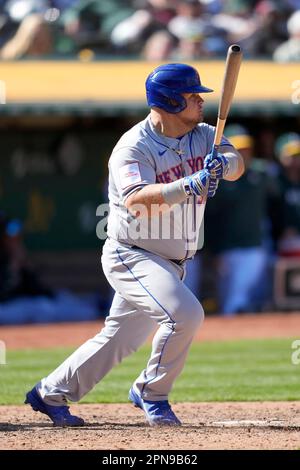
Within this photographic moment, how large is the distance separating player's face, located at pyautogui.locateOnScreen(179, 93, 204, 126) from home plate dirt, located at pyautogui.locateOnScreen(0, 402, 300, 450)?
1.53 meters

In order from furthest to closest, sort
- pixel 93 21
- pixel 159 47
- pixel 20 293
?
pixel 93 21 < pixel 159 47 < pixel 20 293

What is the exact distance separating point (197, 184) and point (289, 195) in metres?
7.28

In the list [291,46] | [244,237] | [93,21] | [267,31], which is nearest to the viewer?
[244,237]

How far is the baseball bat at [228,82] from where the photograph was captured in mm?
4938

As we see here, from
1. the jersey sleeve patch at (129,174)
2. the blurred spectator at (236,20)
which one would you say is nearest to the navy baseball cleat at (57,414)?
the jersey sleeve patch at (129,174)

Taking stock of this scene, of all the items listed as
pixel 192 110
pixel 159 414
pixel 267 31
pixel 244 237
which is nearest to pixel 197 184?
pixel 192 110

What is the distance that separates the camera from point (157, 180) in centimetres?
512

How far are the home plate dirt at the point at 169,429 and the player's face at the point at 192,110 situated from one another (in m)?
1.53

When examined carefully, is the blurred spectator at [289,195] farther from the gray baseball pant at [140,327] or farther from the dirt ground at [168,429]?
the gray baseball pant at [140,327]

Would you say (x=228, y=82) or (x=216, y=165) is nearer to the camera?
(x=216, y=165)

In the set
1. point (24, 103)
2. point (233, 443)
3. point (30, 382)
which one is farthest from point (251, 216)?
point (233, 443)

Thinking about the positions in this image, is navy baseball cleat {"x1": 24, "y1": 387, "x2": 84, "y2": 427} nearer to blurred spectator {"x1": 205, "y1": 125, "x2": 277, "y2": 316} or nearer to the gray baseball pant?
the gray baseball pant

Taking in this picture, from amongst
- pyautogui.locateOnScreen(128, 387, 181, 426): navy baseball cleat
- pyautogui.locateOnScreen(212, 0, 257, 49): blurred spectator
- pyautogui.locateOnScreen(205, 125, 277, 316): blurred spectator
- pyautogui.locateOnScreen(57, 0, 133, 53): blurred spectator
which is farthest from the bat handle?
pyautogui.locateOnScreen(212, 0, 257, 49): blurred spectator

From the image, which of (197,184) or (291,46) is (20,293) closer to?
(291,46)
